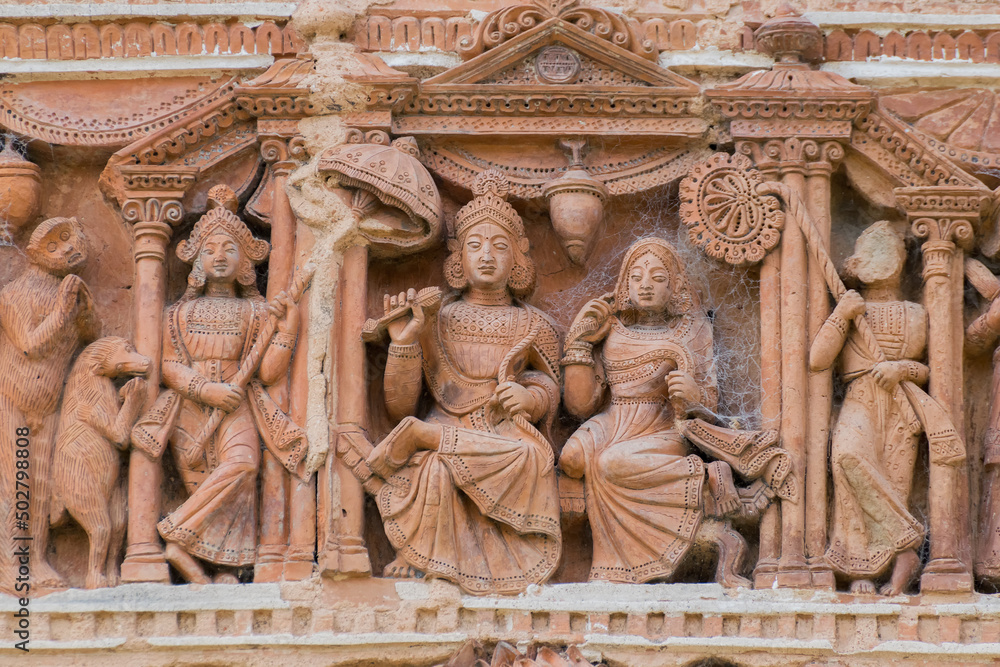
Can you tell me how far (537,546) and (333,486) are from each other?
0.99 meters

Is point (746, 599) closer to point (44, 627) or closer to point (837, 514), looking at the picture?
point (837, 514)

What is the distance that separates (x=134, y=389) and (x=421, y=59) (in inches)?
85.8

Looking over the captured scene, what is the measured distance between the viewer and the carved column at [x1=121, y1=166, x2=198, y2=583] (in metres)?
9.72

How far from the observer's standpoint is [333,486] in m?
9.77

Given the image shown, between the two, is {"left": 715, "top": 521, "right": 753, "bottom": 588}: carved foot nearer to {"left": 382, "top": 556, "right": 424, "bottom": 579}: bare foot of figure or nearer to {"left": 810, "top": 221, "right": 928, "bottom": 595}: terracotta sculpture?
{"left": 810, "top": 221, "right": 928, "bottom": 595}: terracotta sculpture

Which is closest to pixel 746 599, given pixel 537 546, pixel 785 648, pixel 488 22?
pixel 785 648

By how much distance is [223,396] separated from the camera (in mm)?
9852

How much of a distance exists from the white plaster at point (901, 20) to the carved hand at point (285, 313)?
116 inches

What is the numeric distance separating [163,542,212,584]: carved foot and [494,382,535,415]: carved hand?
1.60 meters

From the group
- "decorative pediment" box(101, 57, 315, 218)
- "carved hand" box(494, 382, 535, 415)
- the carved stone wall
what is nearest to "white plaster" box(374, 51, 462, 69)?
the carved stone wall

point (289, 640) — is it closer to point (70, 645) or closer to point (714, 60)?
point (70, 645)

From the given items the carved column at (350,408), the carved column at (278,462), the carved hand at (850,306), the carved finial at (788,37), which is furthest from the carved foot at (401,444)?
the carved finial at (788,37)

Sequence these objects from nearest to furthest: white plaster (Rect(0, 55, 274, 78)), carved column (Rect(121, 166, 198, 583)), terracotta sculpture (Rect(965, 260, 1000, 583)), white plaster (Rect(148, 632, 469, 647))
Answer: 1. white plaster (Rect(148, 632, 469, 647))
2. carved column (Rect(121, 166, 198, 583))
3. terracotta sculpture (Rect(965, 260, 1000, 583))
4. white plaster (Rect(0, 55, 274, 78))

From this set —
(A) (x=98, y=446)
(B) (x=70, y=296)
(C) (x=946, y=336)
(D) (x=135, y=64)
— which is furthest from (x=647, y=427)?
(D) (x=135, y=64)
